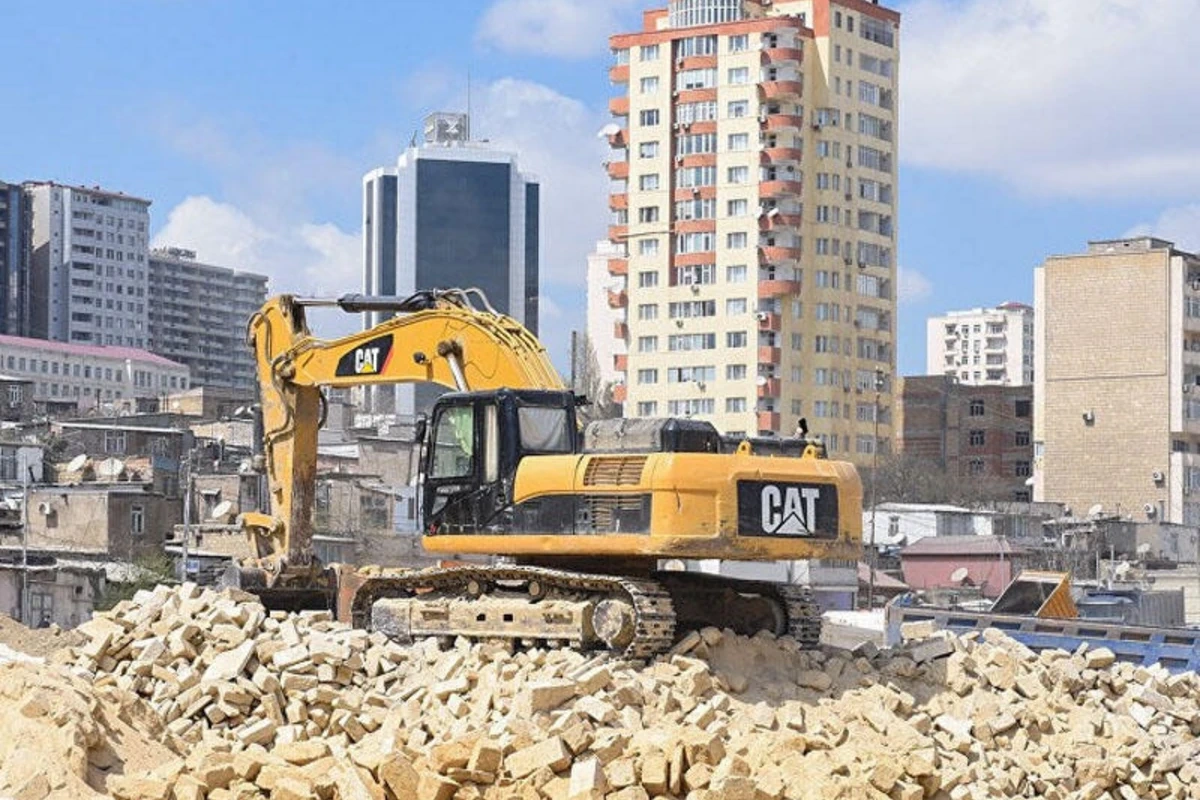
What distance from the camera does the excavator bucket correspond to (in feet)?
88.7

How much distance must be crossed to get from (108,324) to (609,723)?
468ft

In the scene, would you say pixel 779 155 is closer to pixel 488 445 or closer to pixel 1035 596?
pixel 1035 596

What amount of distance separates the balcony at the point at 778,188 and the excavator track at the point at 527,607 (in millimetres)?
65071

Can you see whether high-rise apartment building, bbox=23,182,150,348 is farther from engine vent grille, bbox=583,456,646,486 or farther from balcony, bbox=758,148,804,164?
engine vent grille, bbox=583,456,646,486

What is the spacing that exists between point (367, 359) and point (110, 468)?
3191 centimetres

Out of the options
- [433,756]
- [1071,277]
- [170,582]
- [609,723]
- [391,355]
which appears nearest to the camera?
[433,756]

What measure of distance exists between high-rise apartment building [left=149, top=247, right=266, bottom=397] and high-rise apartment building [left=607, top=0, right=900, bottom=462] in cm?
8271

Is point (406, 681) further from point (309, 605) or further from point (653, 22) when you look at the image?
point (653, 22)

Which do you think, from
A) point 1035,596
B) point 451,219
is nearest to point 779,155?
point 1035,596

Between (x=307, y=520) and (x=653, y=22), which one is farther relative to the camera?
(x=653, y=22)

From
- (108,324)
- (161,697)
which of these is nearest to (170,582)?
(161,697)

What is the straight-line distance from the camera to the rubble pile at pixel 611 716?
1509 centimetres

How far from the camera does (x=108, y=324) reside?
154 meters

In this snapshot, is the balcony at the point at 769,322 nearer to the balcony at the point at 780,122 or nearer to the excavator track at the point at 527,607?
the balcony at the point at 780,122
